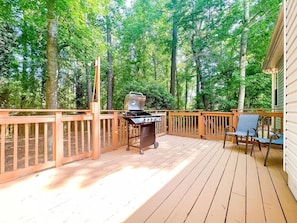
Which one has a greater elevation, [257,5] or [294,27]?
[257,5]

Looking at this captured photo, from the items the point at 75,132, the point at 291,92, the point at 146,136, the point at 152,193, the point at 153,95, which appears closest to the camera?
the point at 152,193

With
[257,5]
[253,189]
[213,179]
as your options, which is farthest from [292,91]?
[257,5]

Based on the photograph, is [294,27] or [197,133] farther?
[197,133]

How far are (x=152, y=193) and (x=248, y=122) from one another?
3.48m

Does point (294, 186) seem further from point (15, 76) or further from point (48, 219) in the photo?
point (15, 76)

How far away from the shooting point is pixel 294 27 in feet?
6.83

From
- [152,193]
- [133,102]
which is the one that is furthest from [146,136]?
[152,193]

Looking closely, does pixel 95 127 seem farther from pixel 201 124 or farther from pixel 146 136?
pixel 201 124

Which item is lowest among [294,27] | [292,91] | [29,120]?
[29,120]

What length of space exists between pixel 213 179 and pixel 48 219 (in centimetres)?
210

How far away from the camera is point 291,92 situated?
88.3 inches

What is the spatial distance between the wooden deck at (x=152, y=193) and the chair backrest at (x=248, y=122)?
3.41 ft

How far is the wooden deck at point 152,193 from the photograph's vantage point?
5.55ft

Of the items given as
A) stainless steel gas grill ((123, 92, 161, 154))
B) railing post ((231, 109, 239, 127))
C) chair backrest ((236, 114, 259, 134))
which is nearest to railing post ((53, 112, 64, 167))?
stainless steel gas grill ((123, 92, 161, 154))
